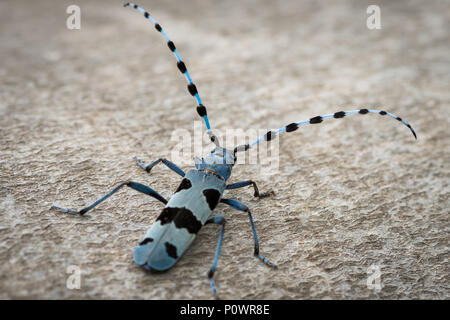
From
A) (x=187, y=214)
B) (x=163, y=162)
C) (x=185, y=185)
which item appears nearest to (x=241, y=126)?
(x=163, y=162)

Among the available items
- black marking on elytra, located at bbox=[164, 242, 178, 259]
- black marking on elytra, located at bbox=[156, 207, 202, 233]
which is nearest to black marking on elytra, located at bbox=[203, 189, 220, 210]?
black marking on elytra, located at bbox=[156, 207, 202, 233]

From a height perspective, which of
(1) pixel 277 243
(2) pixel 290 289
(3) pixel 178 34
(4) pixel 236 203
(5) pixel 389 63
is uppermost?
(3) pixel 178 34

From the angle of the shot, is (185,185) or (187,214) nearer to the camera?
(187,214)

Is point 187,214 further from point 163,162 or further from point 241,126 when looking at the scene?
point 241,126

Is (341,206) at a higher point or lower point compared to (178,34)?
lower

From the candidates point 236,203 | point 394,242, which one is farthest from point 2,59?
point 394,242

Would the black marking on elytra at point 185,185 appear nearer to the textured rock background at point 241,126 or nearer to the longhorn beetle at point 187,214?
the longhorn beetle at point 187,214

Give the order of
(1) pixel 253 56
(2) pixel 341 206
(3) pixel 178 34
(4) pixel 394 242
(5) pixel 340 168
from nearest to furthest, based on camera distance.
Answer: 1. (4) pixel 394 242
2. (2) pixel 341 206
3. (5) pixel 340 168
4. (1) pixel 253 56
5. (3) pixel 178 34

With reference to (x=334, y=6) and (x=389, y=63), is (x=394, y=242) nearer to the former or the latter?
(x=389, y=63)
